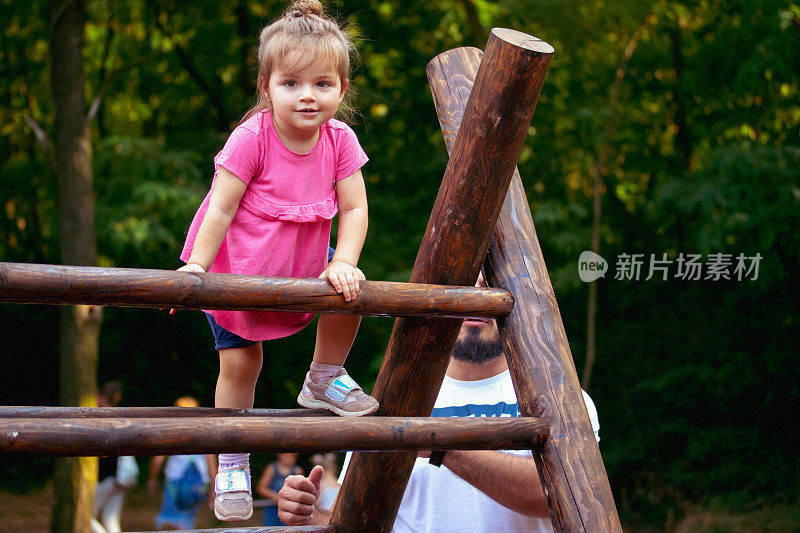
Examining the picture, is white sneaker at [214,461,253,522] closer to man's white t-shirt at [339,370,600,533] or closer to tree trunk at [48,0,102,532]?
man's white t-shirt at [339,370,600,533]

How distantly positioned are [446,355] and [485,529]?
808mm

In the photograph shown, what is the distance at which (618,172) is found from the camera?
9820mm

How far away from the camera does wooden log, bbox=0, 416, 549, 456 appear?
141 centimetres

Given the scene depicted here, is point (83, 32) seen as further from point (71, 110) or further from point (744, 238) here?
point (744, 238)

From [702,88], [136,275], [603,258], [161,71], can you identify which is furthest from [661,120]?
[136,275]

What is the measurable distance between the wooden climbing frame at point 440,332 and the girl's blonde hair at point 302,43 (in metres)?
0.35

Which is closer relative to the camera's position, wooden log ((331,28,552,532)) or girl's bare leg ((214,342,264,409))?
wooden log ((331,28,552,532))

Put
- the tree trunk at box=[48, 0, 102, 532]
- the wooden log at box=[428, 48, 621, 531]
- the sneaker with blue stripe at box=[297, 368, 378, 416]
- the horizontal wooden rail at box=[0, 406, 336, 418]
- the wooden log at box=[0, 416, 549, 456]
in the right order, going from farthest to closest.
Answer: the tree trunk at box=[48, 0, 102, 532] < the sneaker with blue stripe at box=[297, 368, 378, 416] < the wooden log at box=[428, 48, 621, 531] < the horizontal wooden rail at box=[0, 406, 336, 418] < the wooden log at box=[0, 416, 549, 456]

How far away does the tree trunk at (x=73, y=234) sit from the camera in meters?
6.77

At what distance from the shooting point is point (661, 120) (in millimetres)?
9594

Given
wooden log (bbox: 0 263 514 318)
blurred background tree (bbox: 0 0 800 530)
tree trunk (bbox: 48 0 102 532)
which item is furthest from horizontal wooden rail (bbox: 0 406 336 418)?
blurred background tree (bbox: 0 0 800 530)

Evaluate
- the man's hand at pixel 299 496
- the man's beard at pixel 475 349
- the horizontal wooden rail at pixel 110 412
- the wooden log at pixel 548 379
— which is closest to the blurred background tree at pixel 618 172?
the man's beard at pixel 475 349

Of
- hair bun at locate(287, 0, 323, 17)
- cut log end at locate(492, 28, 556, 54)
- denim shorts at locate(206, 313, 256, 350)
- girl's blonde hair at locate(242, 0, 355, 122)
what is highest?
cut log end at locate(492, 28, 556, 54)

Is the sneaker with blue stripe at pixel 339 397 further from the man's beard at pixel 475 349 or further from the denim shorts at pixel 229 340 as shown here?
the man's beard at pixel 475 349
